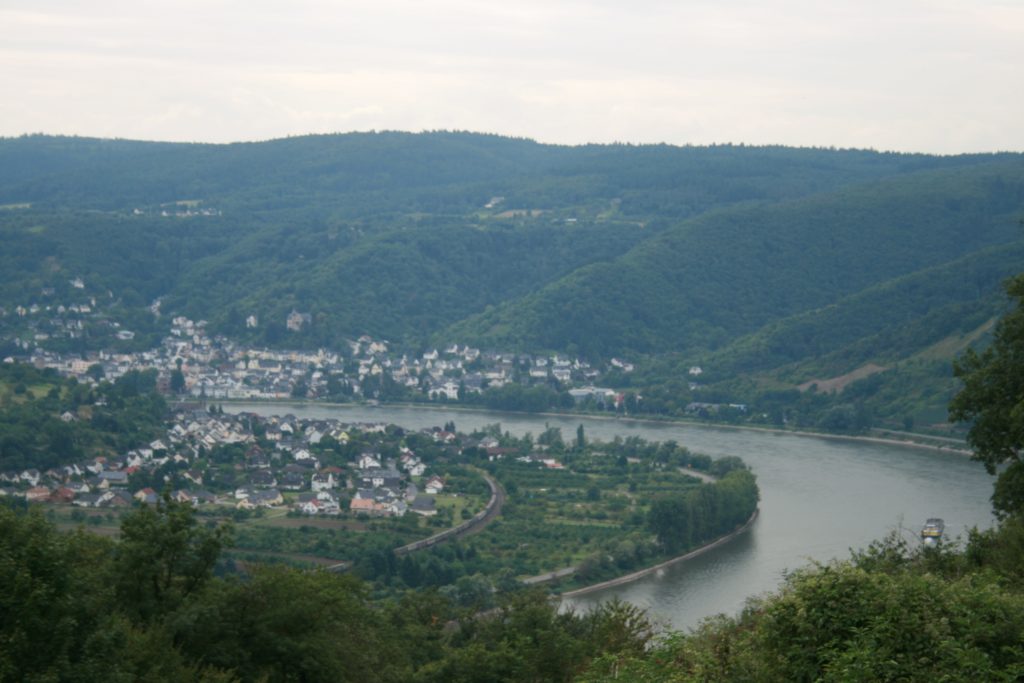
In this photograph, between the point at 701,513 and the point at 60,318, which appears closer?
the point at 701,513

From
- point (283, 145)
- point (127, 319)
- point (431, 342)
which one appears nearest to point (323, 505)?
point (431, 342)

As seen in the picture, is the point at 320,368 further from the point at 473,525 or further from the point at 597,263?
the point at 473,525

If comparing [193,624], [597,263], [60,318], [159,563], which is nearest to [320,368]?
[60,318]

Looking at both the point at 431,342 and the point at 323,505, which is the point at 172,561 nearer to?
the point at 323,505

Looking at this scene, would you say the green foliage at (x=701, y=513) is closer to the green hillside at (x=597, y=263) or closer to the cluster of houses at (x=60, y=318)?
the green hillside at (x=597, y=263)

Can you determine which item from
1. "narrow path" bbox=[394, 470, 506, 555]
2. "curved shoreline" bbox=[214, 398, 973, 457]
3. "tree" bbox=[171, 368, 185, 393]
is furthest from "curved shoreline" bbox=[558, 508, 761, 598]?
"tree" bbox=[171, 368, 185, 393]
